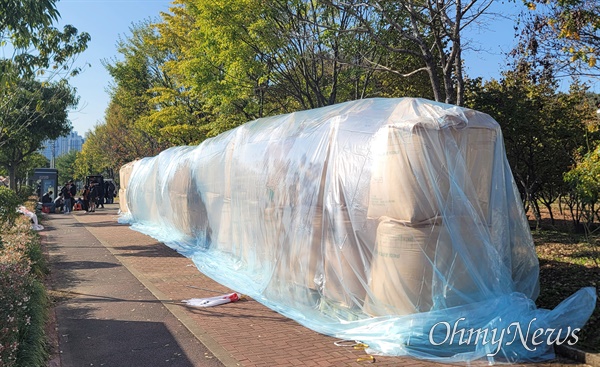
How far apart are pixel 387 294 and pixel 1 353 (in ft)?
12.1

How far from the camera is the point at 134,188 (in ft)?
64.0

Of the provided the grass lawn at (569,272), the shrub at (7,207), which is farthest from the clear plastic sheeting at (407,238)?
the shrub at (7,207)

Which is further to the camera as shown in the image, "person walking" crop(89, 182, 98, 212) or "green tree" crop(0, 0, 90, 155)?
"person walking" crop(89, 182, 98, 212)

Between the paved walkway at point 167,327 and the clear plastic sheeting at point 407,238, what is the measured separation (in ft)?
1.14

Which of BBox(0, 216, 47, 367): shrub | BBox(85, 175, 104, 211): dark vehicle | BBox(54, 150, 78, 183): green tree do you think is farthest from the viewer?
BBox(54, 150, 78, 183): green tree

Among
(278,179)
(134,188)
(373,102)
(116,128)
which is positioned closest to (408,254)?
(373,102)

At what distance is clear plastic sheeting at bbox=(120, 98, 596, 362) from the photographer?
17.2 feet

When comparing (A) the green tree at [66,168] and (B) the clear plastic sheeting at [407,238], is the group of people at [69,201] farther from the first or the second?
(A) the green tree at [66,168]

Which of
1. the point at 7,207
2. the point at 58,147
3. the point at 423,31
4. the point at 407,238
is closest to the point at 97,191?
the point at 7,207

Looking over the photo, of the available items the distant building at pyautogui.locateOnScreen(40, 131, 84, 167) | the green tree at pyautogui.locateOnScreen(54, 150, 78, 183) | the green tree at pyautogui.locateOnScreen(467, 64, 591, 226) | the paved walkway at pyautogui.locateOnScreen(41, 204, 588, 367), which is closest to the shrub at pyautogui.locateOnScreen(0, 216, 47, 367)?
the paved walkway at pyautogui.locateOnScreen(41, 204, 588, 367)

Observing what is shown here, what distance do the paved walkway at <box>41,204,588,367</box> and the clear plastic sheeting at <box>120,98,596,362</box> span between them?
0.35 meters

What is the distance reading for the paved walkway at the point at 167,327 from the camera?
5.29 m

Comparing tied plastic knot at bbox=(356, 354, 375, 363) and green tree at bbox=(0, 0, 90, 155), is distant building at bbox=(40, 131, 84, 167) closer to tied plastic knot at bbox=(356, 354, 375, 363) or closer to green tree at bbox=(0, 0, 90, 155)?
green tree at bbox=(0, 0, 90, 155)

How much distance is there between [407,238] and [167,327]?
319 cm
